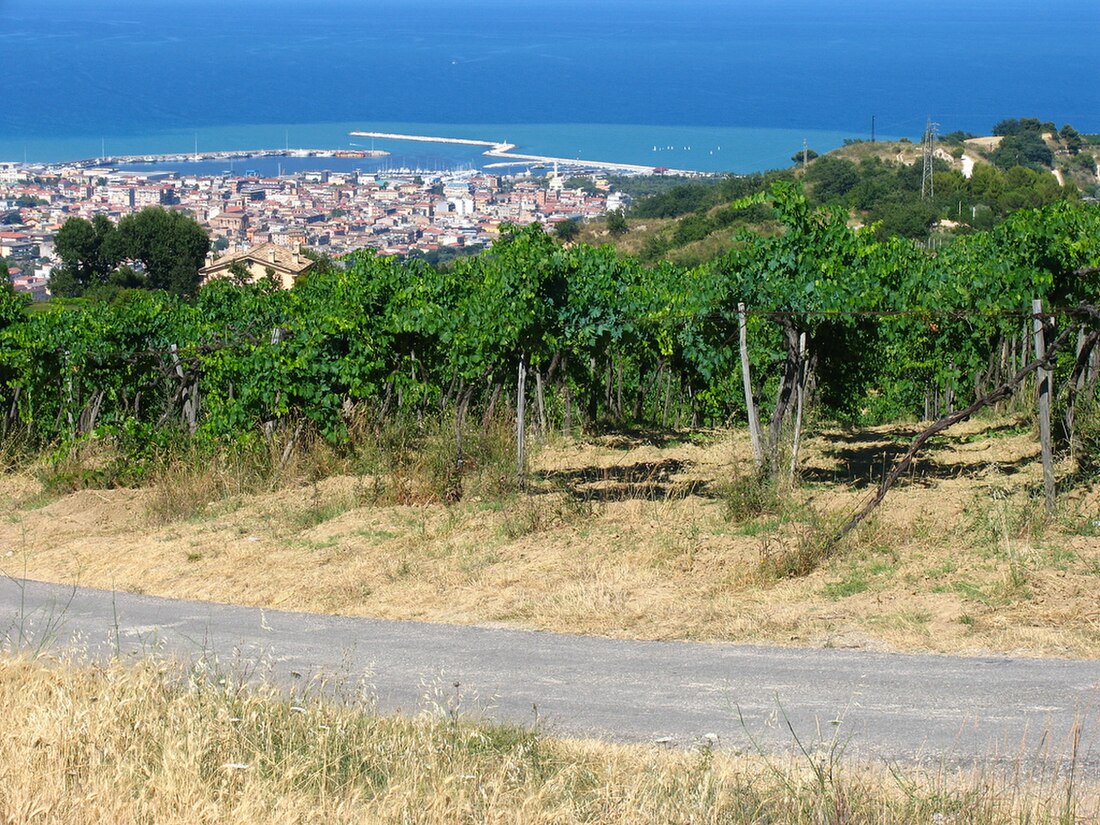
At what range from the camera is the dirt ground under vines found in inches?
333

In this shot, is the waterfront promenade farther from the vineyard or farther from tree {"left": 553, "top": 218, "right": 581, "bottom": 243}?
the vineyard

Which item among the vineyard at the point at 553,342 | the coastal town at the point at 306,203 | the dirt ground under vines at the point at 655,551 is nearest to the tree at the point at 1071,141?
the coastal town at the point at 306,203

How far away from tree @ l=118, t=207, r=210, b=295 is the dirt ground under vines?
42998 millimetres

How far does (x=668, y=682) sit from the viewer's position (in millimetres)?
7332

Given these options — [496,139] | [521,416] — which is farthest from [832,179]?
[496,139]

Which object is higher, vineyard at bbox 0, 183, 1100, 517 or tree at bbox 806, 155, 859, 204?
tree at bbox 806, 155, 859, 204

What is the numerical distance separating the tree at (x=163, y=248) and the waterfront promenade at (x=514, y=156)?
55715 millimetres

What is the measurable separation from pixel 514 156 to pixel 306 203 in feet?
113

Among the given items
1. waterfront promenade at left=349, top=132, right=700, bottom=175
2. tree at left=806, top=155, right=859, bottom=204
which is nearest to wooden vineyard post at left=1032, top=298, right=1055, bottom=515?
tree at left=806, top=155, right=859, bottom=204

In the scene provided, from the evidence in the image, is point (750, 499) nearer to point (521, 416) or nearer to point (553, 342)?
point (521, 416)

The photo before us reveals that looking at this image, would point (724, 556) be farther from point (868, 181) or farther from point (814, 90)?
point (814, 90)

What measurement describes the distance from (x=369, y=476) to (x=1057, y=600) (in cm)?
731

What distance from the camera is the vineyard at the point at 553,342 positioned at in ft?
38.9

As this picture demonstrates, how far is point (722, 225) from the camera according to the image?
51875mm
